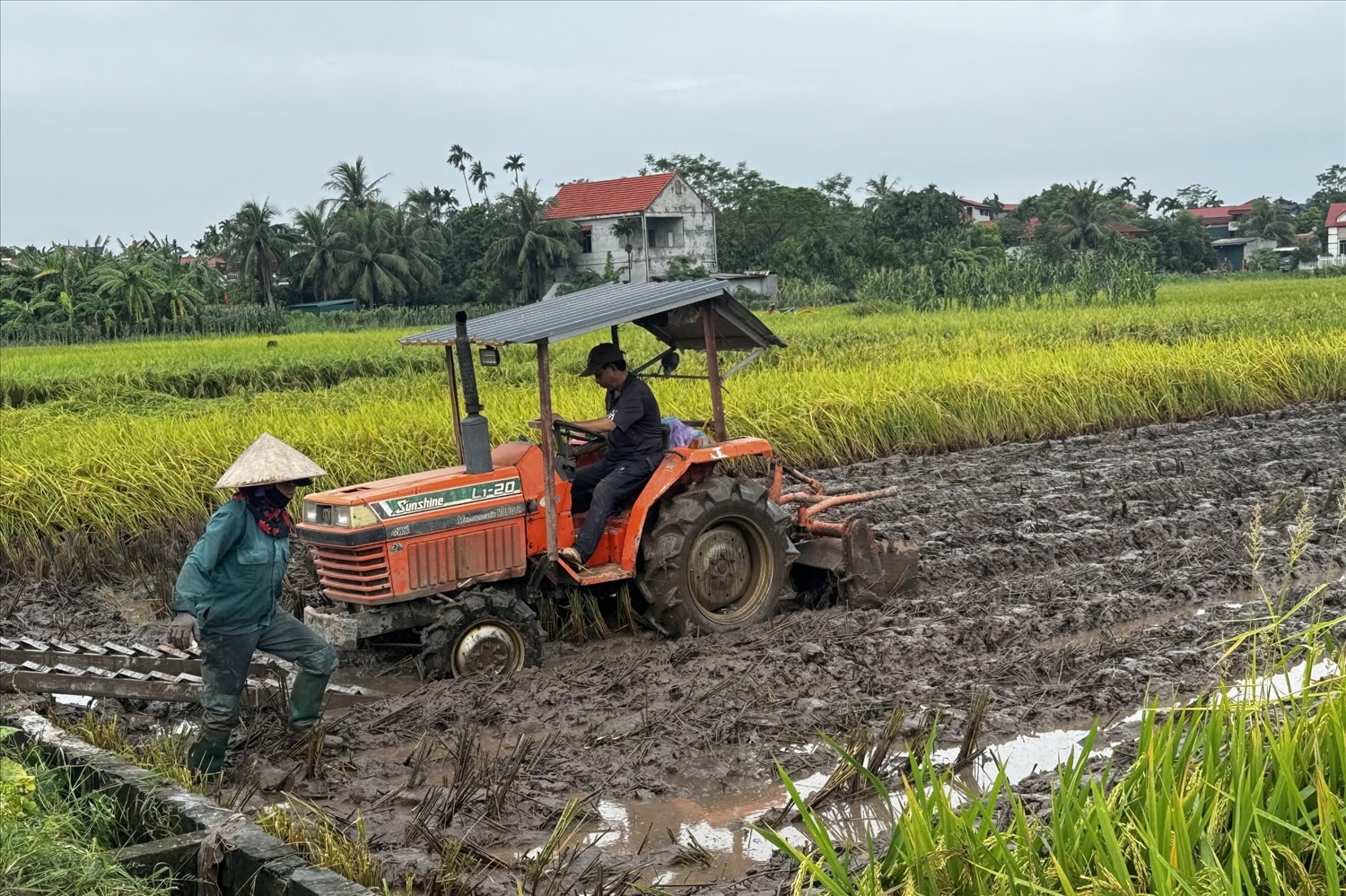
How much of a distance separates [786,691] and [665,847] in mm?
1669

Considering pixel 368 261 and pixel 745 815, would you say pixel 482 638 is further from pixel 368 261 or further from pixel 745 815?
pixel 368 261

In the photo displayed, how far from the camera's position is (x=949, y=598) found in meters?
7.87

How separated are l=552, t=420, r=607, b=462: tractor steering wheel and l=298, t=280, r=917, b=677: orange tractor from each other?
0.04ft

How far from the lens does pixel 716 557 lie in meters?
7.43

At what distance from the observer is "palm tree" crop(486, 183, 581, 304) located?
51.4 metres

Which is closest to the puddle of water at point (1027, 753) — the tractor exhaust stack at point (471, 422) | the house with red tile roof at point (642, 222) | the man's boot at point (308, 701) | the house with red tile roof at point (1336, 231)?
the man's boot at point (308, 701)

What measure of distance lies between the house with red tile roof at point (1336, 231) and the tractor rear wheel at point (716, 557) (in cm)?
8393

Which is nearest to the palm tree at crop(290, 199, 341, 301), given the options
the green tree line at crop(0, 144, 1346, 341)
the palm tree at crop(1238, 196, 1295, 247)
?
the green tree line at crop(0, 144, 1346, 341)

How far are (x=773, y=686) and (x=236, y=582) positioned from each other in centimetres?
245

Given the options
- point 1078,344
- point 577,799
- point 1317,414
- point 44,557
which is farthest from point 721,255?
point 577,799

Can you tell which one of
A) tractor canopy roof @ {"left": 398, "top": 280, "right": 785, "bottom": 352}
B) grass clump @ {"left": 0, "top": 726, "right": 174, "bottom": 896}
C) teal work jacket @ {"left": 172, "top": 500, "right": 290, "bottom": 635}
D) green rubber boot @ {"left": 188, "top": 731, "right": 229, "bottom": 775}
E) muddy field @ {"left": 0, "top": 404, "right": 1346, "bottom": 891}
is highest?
tractor canopy roof @ {"left": 398, "top": 280, "right": 785, "bottom": 352}

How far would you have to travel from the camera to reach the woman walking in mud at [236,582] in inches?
211

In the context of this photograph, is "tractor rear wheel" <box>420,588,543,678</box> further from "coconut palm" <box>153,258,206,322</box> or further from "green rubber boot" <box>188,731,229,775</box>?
"coconut palm" <box>153,258,206,322</box>

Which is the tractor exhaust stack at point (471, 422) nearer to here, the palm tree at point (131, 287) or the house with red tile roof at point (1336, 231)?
the palm tree at point (131, 287)
